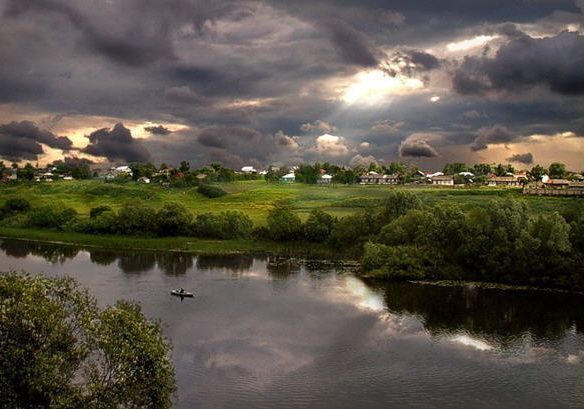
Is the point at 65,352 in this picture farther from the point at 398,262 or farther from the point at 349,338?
the point at 398,262

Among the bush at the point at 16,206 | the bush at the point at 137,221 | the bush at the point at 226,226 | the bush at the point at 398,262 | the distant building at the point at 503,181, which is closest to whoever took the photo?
the bush at the point at 398,262

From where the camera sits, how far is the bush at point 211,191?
460ft

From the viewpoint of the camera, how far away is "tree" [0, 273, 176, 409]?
24875mm

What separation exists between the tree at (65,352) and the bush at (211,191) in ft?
365

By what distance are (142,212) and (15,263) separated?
22.9 meters

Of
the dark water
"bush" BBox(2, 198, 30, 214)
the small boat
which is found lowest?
the dark water

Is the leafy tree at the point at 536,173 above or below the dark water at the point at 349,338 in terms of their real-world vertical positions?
above

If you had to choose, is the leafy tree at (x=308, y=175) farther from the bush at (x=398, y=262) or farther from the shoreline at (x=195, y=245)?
the bush at (x=398, y=262)

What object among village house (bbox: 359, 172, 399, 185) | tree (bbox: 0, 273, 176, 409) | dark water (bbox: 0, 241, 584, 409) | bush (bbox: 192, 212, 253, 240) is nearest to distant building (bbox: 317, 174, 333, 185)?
village house (bbox: 359, 172, 399, 185)

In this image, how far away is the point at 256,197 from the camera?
133m

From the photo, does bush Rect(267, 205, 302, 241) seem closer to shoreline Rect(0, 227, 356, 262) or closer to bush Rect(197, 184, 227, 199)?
shoreline Rect(0, 227, 356, 262)

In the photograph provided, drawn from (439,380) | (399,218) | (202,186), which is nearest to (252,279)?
(399,218)

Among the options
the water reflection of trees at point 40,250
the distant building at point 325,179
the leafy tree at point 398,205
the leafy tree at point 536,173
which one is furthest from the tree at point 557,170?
the water reflection of trees at point 40,250

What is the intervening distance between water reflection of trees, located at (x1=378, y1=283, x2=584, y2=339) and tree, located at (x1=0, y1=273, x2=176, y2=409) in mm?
31559
